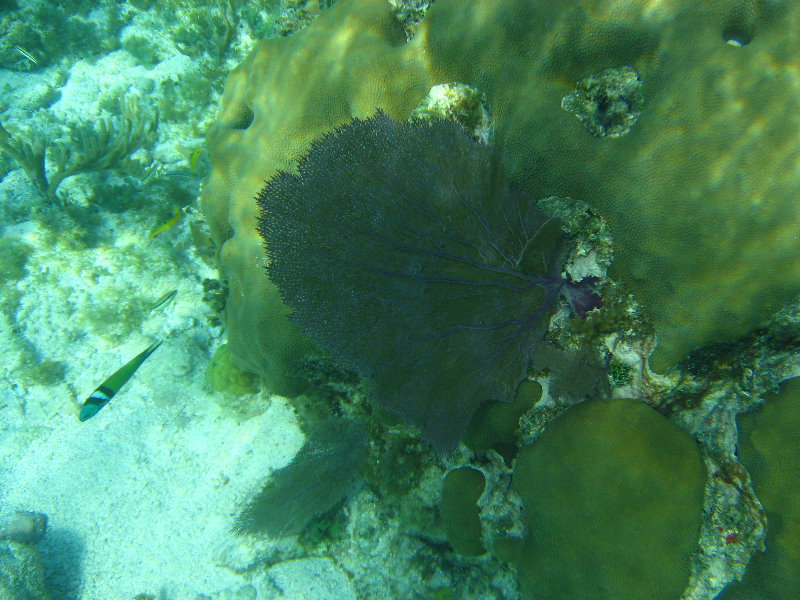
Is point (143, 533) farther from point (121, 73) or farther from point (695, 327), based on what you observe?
point (121, 73)

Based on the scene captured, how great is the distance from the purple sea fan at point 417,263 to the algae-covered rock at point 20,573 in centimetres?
513

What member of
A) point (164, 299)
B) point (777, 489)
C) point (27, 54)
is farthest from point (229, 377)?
point (27, 54)

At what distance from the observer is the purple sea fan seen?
2711 mm

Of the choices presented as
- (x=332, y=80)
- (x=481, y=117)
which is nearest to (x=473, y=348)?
(x=481, y=117)

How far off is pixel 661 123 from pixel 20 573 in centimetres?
796

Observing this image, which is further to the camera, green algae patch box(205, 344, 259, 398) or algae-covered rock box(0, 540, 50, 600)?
green algae patch box(205, 344, 259, 398)

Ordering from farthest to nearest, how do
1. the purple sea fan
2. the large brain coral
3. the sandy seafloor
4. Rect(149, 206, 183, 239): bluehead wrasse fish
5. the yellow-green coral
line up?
Rect(149, 206, 183, 239): bluehead wrasse fish
the sandy seafloor
the yellow-green coral
the purple sea fan
the large brain coral

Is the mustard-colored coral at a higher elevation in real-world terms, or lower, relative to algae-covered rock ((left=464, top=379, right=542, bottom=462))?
higher

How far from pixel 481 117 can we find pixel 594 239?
4.00 feet

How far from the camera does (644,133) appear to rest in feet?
8.33

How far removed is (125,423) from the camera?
212 inches

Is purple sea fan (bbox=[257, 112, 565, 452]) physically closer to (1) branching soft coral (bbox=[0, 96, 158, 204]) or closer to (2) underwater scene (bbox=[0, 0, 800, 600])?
(2) underwater scene (bbox=[0, 0, 800, 600])

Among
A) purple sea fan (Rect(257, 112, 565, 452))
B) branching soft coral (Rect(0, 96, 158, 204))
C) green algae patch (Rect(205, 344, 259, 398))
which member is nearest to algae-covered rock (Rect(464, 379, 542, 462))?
purple sea fan (Rect(257, 112, 565, 452))

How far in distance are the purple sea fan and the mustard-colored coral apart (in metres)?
0.44
